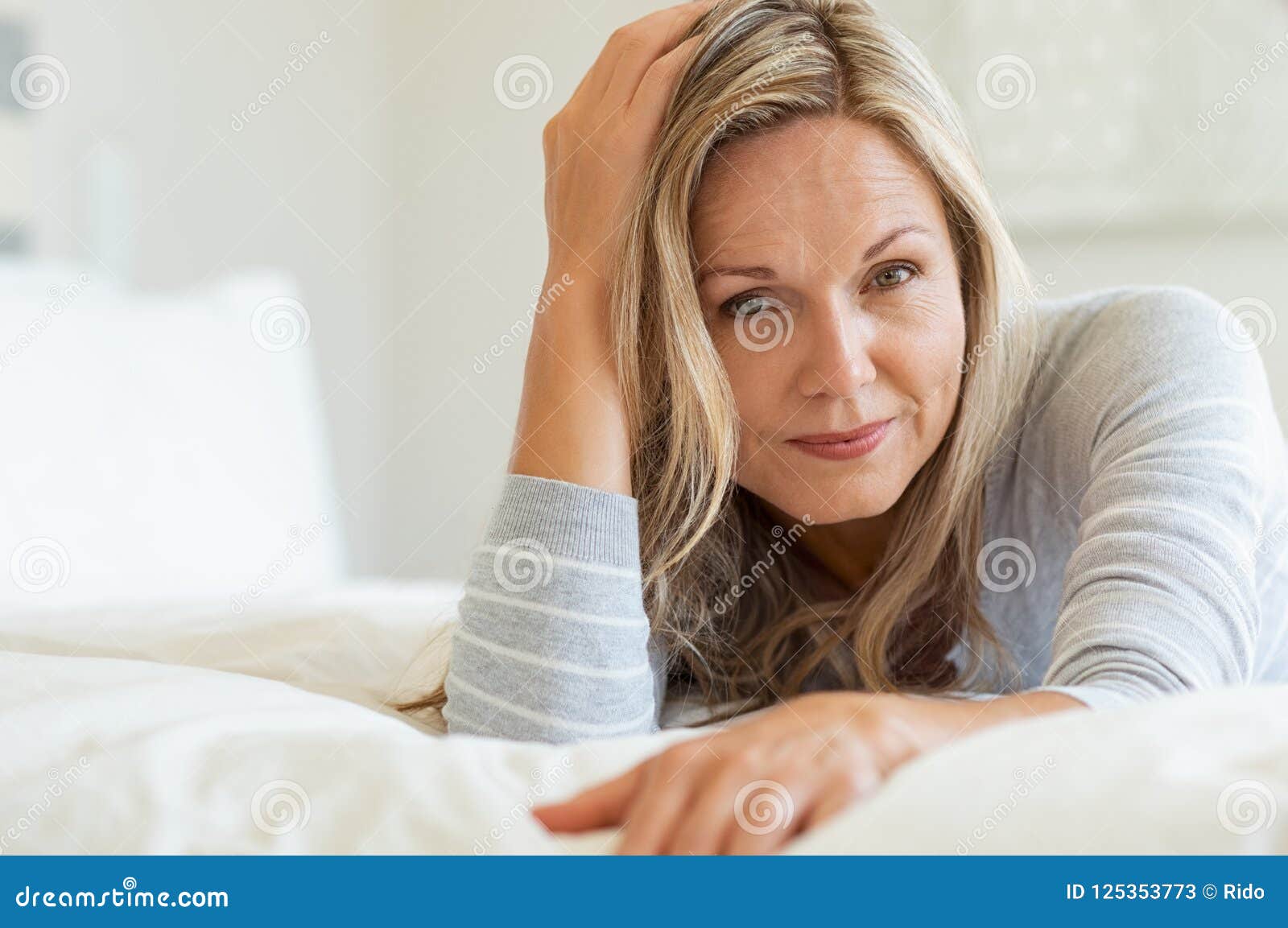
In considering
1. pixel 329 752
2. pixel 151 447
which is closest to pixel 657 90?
pixel 329 752

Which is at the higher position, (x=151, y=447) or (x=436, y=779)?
(x=436, y=779)

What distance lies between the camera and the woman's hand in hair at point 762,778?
51cm

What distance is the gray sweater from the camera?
0.76 metres

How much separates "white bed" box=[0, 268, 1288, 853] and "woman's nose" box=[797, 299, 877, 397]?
36 centimetres

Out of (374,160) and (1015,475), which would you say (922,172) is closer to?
(1015,475)

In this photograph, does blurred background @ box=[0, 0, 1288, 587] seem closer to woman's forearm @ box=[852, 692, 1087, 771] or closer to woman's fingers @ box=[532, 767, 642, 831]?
woman's forearm @ box=[852, 692, 1087, 771]

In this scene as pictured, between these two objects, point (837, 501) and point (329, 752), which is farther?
point (837, 501)

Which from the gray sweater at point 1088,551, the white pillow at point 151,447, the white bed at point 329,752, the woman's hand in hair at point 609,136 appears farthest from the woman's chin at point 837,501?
the white pillow at point 151,447

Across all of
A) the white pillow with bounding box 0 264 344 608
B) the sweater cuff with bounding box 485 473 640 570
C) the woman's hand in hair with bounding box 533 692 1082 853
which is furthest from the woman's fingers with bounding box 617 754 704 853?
the white pillow with bounding box 0 264 344 608

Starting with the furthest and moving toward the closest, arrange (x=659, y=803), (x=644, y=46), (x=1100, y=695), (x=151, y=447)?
(x=151, y=447)
(x=644, y=46)
(x=1100, y=695)
(x=659, y=803)

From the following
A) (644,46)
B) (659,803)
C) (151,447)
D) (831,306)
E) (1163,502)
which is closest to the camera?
(659,803)

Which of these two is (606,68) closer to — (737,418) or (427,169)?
(737,418)

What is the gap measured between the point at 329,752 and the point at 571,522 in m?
0.34

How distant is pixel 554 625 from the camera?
2.84 feet
